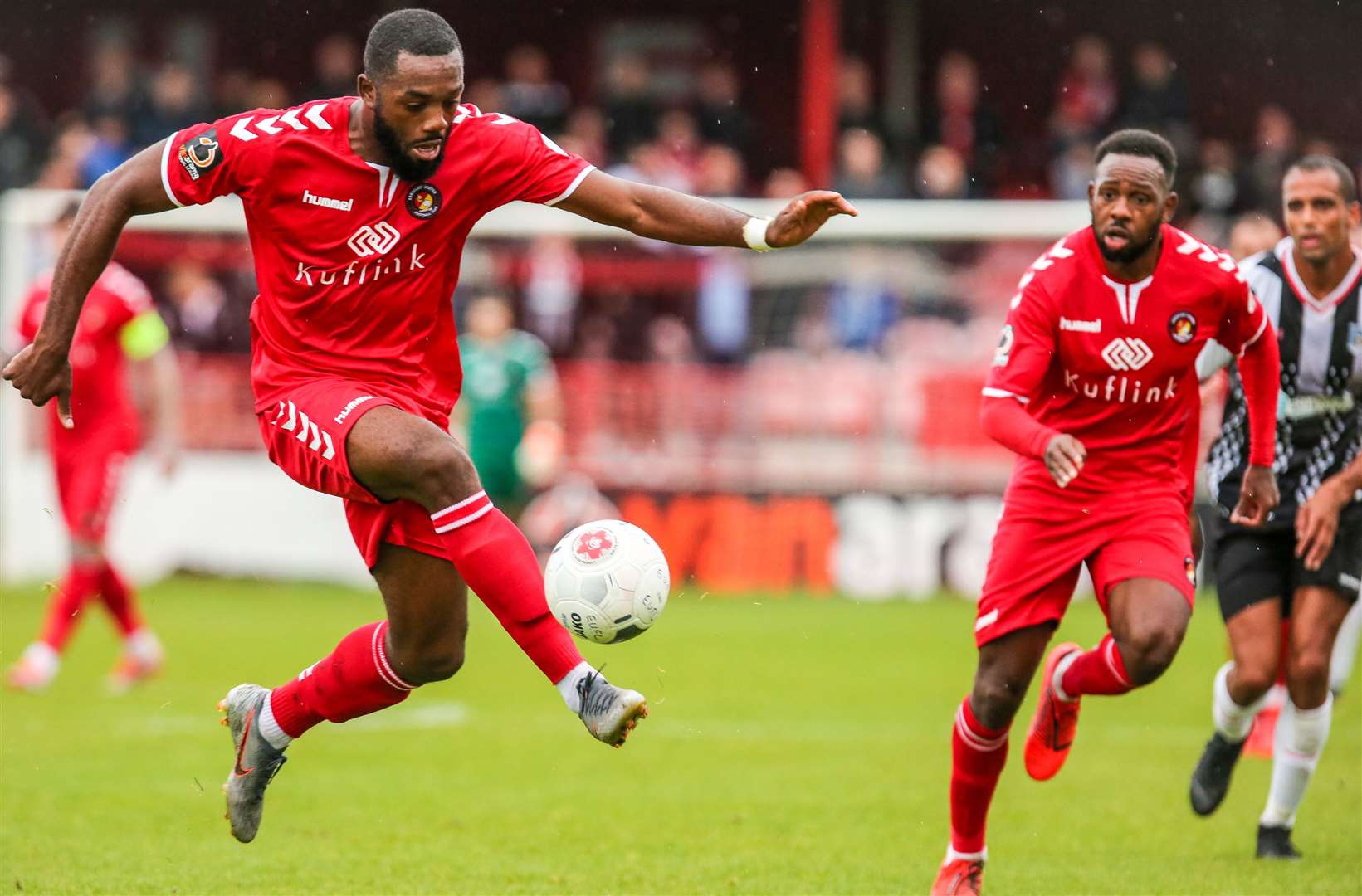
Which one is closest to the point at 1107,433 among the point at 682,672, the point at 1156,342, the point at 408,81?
the point at 1156,342

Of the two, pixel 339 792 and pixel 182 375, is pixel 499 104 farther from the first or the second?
pixel 339 792

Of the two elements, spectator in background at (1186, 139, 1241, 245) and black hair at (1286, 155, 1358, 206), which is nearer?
black hair at (1286, 155, 1358, 206)

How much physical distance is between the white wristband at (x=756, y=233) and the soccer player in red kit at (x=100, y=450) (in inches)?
257

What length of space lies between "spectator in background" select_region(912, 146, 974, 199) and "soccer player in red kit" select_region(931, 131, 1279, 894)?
444 inches

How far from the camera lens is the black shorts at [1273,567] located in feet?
23.4

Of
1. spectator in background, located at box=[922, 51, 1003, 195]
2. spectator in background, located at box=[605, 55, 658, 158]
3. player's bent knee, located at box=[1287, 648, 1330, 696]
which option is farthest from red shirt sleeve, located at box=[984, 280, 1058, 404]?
spectator in background, located at box=[605, 55, 658, 158]

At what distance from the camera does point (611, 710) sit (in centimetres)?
536

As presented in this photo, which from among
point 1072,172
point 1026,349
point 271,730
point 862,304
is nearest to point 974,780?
point 1026,349

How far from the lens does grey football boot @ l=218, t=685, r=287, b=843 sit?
627 cm

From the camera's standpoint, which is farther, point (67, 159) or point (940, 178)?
point (940, 178)

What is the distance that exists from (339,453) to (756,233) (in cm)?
144

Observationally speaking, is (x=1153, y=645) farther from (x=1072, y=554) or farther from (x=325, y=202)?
(x=325, y=202)

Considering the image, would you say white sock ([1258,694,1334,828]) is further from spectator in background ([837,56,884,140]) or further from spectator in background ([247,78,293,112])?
spectator in background ([247,78,293,112])

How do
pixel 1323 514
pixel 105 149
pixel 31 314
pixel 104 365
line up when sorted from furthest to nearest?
pixel 105 149, pixel 104 365, pixel 31 314, pixel 1323 514
